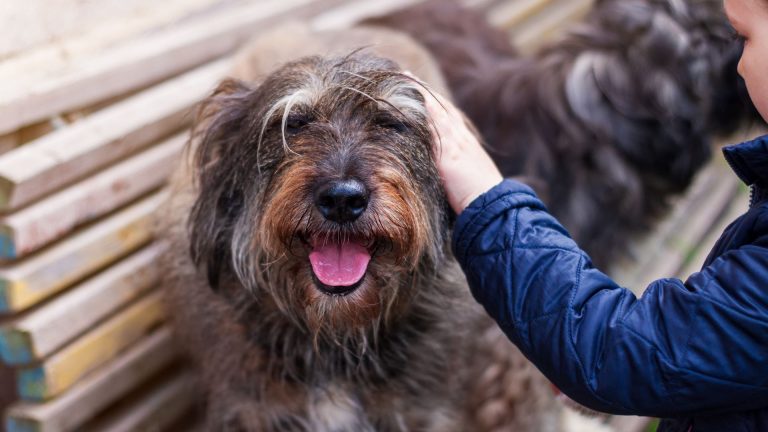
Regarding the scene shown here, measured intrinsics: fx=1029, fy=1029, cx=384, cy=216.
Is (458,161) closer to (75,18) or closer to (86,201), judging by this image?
(86,201)

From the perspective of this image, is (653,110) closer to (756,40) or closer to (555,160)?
(555,160)

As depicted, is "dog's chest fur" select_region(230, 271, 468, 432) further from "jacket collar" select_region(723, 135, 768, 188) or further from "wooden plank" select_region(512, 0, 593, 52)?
"wooden plank" select_region(512, 0, 593, 52)

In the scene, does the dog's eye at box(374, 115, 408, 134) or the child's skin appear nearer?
the child's skin

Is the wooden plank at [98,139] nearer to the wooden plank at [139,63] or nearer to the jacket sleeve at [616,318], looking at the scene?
the wooden plank at [139,63]

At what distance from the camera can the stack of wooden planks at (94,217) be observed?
10.6 ft

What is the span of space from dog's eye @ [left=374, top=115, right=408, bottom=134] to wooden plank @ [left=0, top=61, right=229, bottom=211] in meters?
0.92

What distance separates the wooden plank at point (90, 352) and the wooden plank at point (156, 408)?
265 mm

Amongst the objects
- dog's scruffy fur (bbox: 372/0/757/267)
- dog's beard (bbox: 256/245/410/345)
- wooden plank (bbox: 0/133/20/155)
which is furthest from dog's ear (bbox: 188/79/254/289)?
dog's scruffy fur (bbox: 372/0/757/267)

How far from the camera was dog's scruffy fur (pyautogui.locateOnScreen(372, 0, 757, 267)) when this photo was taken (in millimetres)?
4262

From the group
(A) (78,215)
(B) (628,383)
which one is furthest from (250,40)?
(B) (628,383)

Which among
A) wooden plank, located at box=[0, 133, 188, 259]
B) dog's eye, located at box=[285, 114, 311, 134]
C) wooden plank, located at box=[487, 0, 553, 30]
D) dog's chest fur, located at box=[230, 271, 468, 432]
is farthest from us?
wooden plank, located at box=[487, 0, 553, 30]

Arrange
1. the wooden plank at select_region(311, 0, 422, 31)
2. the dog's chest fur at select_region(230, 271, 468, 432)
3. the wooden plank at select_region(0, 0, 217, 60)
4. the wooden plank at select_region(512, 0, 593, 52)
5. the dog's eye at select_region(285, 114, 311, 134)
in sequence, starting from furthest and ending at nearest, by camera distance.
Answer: the wooden plank at select_region(512, 0, 593, 52) < the wooden plank at select_region(311, 0, 422, 31) < the wooden plank at select_region(0, 0, 217, 60) < the dog's chest fur at select_region(230, 271, 468, 432) < the dog's eye at select_region(285, 114, 311, 134)

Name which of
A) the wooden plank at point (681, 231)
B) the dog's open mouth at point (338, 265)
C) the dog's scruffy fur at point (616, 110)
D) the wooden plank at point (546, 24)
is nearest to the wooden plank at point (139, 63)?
the dog's scruffy fur at point (616, 110)

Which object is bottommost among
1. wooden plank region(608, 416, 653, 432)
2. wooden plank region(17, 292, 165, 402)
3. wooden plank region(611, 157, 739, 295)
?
wooden plank region(608, 416, 653, 432)
